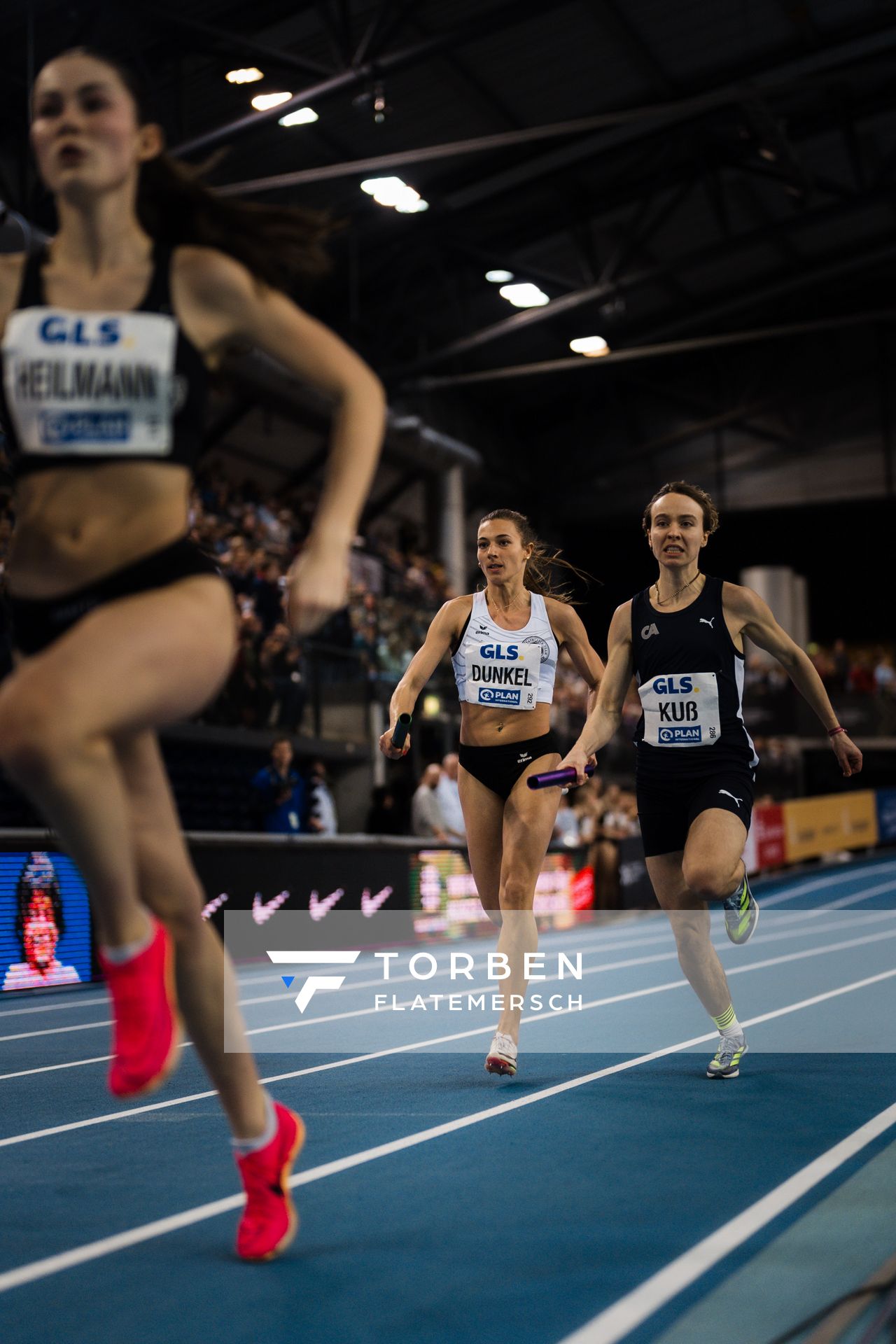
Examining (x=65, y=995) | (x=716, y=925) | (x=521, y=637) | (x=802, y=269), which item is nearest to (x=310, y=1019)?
(x=65, y=995)

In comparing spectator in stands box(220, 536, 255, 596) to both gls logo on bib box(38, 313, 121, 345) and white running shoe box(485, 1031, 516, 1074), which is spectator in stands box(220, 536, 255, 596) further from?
gls logo on bib box(38, 313, 121, 345)

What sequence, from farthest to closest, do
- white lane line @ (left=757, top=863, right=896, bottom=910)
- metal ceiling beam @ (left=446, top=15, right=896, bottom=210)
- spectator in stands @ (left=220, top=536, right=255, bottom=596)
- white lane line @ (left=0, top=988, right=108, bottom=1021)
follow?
1. metal ceiling beam @ (left=446, top=15, right=896, bottom=210)
2. white lane line @ (left=757, top=863, right=896, bottom=910)
3. spectator in stands @ (left=220, top=536, right=255, bottom=596)
4. white lane line @ (left=0, top=988, right=108, bottom=1021)

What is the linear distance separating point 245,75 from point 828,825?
15.8 metres

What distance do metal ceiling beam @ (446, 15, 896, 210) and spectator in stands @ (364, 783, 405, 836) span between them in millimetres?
10650

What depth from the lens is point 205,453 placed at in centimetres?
2589

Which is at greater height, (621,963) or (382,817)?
(382,817)

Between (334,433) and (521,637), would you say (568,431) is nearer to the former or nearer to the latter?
(521,637)

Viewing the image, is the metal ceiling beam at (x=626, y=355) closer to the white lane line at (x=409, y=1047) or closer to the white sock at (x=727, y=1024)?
the white lane line at (x=409, y=1047)

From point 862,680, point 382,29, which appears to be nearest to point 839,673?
point 862,680

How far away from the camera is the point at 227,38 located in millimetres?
15586

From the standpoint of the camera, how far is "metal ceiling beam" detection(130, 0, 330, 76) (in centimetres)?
1527

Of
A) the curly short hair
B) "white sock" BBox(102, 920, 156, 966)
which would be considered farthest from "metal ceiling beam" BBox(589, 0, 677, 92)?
"white sock" BBox(102, 920, 156, 966)

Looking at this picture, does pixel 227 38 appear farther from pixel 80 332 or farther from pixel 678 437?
pixel 678 437

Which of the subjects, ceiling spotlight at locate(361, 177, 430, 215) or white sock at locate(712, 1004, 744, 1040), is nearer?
white sock at locate(712, 1004, 744, 1040)
